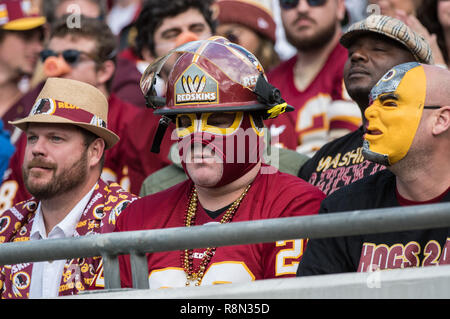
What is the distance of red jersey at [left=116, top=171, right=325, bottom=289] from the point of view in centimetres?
467

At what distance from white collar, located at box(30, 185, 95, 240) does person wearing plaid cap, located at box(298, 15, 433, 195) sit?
1.38 metres

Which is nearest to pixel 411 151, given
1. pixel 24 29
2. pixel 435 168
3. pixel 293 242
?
pixel 435 168

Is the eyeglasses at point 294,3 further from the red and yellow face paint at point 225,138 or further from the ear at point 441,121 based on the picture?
the ear at point 441,121

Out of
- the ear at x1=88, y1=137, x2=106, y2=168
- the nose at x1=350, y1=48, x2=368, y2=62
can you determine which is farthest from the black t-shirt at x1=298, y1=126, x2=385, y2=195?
the ear at x1=88, y1=137, x2=106, y2=168

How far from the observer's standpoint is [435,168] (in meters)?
4.41

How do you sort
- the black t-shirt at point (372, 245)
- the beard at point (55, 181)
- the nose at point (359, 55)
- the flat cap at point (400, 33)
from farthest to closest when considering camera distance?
1. the beard at point (55, 181)
2. the nose at point (359, 55)
3. the flat cap at point (400, 33)
4. the black t-shirt at point (372, 245)

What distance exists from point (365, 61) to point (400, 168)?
1.19 m

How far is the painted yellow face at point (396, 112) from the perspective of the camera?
4.46m

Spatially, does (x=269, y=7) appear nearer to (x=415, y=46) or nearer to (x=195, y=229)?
(x=415, y=46)

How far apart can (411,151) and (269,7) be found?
4552 millimetres

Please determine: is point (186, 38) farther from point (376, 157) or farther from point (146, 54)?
point (376, 157)

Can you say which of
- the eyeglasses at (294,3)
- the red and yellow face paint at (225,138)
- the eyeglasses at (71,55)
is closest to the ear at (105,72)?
the eyeglasses at (71,55)

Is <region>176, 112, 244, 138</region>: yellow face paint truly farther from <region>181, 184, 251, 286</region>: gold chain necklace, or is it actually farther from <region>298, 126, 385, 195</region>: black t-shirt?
<region>298, 126, 385, 195</region>: black t-shirt

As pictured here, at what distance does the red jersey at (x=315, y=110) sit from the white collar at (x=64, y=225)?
1.40 metres
